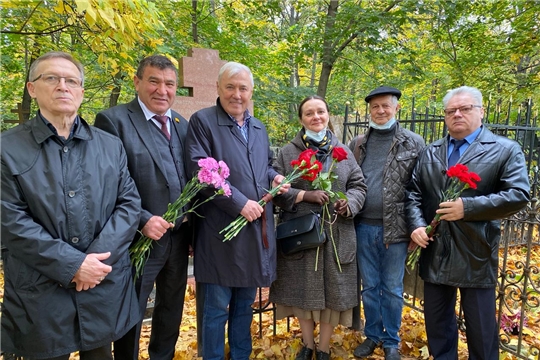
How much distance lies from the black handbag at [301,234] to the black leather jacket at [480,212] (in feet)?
2.37

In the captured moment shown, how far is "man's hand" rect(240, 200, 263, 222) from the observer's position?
91.7 inches

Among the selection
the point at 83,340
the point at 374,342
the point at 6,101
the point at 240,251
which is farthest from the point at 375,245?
the point at 6,101

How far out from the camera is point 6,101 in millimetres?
10023

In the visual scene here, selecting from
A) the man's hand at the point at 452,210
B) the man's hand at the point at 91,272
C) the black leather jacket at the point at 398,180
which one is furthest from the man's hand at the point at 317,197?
the man's hand at the point at 91,272

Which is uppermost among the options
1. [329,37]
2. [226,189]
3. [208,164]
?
[329,37]

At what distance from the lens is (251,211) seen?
2338 mm

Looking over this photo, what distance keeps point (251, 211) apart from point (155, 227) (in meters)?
0.62

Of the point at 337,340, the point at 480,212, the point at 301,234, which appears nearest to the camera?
the point at 480,212

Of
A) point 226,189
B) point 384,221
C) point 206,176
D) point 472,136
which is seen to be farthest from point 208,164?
point 472,136

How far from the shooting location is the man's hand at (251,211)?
7.64 ft

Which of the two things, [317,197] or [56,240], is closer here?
[56,240]

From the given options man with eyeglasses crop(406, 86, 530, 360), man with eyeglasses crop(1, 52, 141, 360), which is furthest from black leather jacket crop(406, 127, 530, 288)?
man with eyeglasses crop(1, 52, 141, 360)

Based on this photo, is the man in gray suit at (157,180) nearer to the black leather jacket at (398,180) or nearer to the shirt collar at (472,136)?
the black leather jacket at (398,180)

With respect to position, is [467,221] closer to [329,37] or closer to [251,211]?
[251,211]
